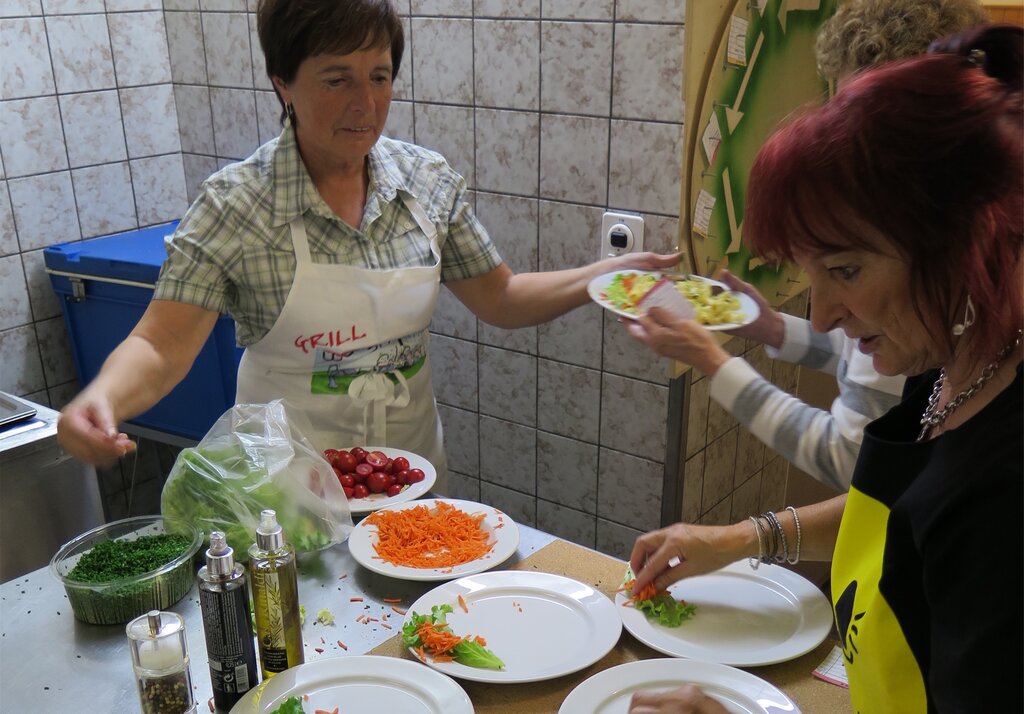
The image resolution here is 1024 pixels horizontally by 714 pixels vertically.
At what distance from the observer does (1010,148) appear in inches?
29.3

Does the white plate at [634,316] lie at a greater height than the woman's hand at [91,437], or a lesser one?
greater

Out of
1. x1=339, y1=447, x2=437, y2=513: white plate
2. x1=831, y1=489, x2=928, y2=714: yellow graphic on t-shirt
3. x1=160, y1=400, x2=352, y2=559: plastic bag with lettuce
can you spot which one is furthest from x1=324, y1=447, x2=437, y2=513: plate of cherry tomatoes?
x1=831, y1=489, x2=928, y2=714: yellow graphic on t-shirt

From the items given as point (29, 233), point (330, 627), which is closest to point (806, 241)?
point (330, 627)

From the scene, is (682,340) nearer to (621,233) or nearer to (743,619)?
(743,619)

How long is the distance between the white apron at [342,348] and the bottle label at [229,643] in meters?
0.68

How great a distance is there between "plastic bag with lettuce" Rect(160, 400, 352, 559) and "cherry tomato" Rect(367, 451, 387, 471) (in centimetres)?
16

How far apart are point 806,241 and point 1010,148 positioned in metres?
0.18

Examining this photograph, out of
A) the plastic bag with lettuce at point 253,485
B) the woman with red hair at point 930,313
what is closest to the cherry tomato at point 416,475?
the plastic bag with lettuce at point 253,485

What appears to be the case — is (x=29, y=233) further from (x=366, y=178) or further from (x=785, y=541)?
(x=785, y=541)

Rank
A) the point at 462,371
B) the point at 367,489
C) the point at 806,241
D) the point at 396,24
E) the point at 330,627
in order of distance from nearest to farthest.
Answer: the point at 806,241 < the point at 330,627 < the point at 367,489 < the point at 396,24 < the point at 462,371

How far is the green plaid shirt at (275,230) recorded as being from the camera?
166cm

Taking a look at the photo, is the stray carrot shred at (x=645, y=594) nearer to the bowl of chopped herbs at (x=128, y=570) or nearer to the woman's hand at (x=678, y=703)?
the woman's hand at (x=678, y=703)

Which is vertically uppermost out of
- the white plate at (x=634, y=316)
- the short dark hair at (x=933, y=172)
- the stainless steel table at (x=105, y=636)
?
the short dark hair at (x=933, y=172)

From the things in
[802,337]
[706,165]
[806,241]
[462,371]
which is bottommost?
[462,371]
